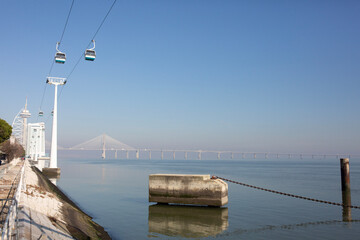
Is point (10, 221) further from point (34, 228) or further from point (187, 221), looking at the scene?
point (187, 221)

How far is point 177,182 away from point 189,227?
4.93 meters

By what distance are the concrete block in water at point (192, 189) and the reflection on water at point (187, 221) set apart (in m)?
0.54

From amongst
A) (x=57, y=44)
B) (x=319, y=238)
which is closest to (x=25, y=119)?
(x=57, y=44)

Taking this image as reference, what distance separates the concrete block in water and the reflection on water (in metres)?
0.54

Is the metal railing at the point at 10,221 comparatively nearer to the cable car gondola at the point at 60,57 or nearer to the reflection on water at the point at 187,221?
the reflection on water at the point at 187,221

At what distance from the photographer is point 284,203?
28328 mm

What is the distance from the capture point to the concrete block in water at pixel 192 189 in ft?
72.9

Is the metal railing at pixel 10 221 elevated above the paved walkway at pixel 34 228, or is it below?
above

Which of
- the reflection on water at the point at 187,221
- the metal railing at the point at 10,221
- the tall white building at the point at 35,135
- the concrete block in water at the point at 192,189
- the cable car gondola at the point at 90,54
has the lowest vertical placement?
the reflection on water at the point at 187,221

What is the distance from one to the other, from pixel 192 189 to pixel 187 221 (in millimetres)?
3341

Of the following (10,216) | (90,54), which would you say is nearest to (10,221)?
(10,216)

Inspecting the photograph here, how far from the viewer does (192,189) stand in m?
22.5

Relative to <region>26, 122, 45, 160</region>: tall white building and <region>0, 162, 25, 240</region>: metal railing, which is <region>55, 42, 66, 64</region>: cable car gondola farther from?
<region>26, 122, 45, 160</region>: tall white building

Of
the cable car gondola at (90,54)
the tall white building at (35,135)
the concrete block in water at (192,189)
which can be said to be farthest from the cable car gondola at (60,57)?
the tall white building at (35,135)
